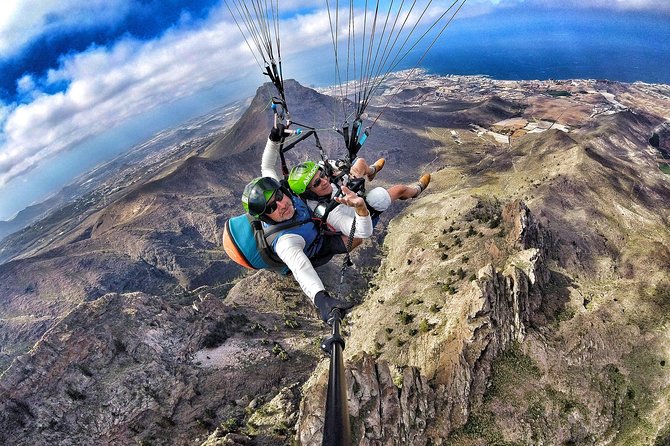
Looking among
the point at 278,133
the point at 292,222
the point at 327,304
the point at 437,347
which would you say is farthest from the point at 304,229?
the point at 437,347

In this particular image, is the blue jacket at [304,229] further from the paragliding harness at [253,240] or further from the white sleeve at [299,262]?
the white sleeve at [299,262]

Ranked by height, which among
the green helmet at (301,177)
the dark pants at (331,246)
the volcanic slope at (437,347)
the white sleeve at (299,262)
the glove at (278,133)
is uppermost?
the glove at (278,133)

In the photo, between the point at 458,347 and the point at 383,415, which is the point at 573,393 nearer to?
the point at 458,347

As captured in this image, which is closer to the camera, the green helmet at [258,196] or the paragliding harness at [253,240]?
the green helmet at [258,196]

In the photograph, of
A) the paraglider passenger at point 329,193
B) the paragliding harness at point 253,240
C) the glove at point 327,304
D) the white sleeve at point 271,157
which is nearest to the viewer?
the glove at point 327,304

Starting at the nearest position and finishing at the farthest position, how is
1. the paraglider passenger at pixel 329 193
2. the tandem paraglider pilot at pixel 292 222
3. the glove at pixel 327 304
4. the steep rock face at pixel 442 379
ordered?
the glove at pixel 327 304 → the tandem paraglider pilot at pixel 292 222 → the paraglider passenger at pixel 329 193 → the steep rock face at pixel 442 379

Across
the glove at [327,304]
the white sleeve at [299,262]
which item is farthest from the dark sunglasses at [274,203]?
the glove at [327,304]

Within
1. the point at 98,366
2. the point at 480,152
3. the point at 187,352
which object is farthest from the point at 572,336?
the point at 480,152

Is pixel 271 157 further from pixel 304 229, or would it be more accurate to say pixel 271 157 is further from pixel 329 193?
pixel 304 229
